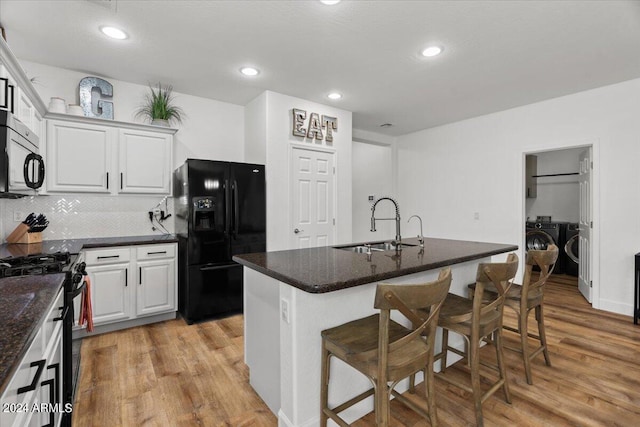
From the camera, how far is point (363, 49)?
2850 millimetres

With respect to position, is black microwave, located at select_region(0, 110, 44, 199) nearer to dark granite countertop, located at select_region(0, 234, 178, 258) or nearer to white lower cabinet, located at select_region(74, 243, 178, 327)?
dark granite countertop, located at select_region(0, 234, 178, 258)

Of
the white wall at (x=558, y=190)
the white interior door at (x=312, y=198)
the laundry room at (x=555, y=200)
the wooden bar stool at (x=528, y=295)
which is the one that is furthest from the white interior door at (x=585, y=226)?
the white interior door at (x=312, y=198)

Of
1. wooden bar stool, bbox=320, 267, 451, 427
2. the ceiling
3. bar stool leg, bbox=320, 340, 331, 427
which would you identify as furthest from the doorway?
bar stool leg, bbox=320, 340, 331, 427

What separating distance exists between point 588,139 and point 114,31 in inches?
204

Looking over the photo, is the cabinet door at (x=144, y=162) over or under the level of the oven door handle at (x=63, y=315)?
over

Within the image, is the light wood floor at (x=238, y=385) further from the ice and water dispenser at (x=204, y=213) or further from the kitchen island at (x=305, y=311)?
the ice and water dispenser at (x=204, y=213)

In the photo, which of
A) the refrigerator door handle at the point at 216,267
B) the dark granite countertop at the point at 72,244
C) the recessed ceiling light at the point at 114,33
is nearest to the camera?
the dark granite countertop at the point at 72,244

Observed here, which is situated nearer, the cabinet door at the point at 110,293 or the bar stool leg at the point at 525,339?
the bar stool leg at the point at 525,339

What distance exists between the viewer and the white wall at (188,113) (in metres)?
3.22

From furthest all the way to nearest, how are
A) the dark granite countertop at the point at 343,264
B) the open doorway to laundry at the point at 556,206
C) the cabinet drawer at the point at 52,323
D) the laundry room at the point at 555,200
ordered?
the laundry room at the point at 555,200, the open doorway to laundry at the point at 556,206, the dark granite countertop at the point at 343,264, the cabinet drawer at the point at 52,323

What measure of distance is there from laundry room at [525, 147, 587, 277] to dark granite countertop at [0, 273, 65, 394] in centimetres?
642

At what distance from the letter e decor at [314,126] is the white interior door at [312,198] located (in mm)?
208

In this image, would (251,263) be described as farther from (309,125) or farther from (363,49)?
(309,125)

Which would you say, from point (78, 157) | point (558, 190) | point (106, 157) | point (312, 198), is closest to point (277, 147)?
point (312, 198)
